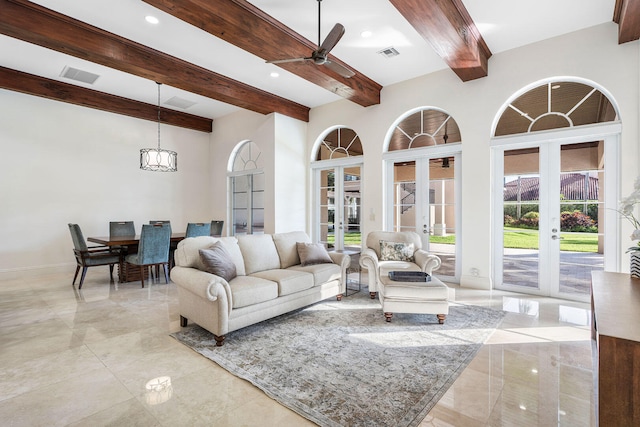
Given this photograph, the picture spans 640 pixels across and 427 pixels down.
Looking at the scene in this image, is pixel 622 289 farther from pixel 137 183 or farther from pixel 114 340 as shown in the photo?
pixel 137 183

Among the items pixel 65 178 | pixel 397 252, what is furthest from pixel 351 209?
pixel 65 178

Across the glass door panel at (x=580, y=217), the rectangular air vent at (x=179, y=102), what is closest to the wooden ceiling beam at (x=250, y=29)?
the rectangular air vent at (x=179, y=102)

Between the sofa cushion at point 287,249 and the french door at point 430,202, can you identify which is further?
the french door at point 430,202

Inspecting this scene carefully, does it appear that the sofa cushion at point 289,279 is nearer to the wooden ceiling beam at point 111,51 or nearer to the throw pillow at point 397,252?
the throw pillow at point 397,252

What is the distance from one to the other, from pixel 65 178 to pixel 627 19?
864 centimetres

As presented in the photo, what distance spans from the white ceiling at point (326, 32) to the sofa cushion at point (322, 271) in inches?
117

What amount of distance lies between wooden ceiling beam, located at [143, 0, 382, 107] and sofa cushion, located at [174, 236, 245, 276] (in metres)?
2.26

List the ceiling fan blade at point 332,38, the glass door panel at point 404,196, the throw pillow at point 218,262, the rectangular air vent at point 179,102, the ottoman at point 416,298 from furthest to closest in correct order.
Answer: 1. the rectangular air vent at point 179,102
2. the glass door panel at point 404,196
3. the ottoman at point 416,298
4. the throw pillow at point 218,262
5. the ceiling fan blade at point 332,38

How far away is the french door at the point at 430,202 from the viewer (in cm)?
517

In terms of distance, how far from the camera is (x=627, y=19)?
10.5 ft

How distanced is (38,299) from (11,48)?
3.54 m

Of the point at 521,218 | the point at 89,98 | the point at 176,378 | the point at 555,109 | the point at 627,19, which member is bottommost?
the point at 176,378

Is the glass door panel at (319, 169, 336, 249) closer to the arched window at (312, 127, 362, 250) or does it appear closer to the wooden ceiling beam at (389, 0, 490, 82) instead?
the arched window at (312, 127, 362, 250)

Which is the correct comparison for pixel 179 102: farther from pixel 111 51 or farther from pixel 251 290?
pixel 251 290
